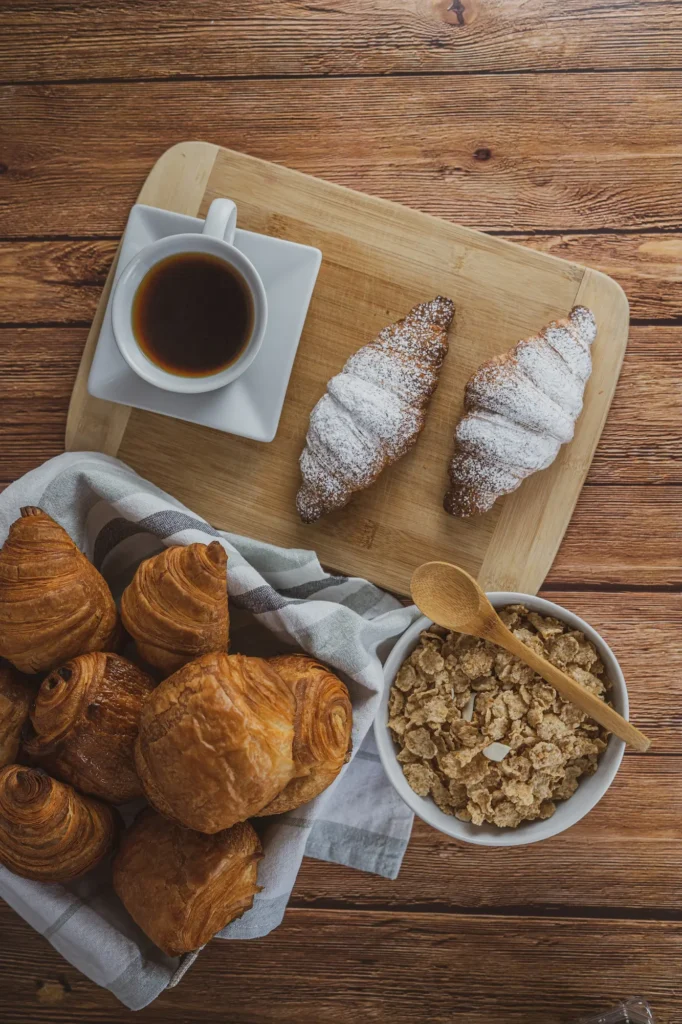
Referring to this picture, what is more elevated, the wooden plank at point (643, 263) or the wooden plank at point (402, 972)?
the wooden plank at point (643, 263)

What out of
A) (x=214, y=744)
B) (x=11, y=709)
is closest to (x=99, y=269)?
(x=11, y=709)

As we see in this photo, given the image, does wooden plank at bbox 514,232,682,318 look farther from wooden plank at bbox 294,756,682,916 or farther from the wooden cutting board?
wooden plank at bbox 294,756,682,916

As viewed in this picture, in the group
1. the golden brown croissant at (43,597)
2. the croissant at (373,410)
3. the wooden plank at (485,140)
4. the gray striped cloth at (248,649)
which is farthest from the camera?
the wooden plank at (485,140)

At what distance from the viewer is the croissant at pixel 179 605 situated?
109 cm

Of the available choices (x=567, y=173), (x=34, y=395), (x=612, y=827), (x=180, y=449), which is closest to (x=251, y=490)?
(x=180, y=449)

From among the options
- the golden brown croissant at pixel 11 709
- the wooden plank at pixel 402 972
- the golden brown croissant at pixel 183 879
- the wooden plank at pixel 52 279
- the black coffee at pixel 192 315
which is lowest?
the wooden plank at pixel 402 972

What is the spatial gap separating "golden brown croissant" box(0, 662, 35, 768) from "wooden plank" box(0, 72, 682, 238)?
98 cm

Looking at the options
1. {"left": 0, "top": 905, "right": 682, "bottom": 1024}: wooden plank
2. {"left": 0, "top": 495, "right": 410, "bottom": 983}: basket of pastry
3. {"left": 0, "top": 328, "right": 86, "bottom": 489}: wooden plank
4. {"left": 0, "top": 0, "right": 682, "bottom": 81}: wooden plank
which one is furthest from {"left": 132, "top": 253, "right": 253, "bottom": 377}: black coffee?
{"left": 0, "top": 905, "right": 682, "bottom": 1024}: wooden plank

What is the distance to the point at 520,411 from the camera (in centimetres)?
133

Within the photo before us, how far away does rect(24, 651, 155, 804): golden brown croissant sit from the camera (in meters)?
1.10

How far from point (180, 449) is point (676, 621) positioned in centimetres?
102

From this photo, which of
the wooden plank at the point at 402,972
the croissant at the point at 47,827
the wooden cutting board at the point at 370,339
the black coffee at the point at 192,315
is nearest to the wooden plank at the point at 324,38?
the wooden cutting board at the point at 370,339

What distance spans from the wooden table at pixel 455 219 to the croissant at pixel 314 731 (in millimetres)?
495

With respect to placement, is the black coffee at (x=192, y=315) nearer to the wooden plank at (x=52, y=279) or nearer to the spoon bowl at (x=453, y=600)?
the wooden plank at (x=52, y=279)
